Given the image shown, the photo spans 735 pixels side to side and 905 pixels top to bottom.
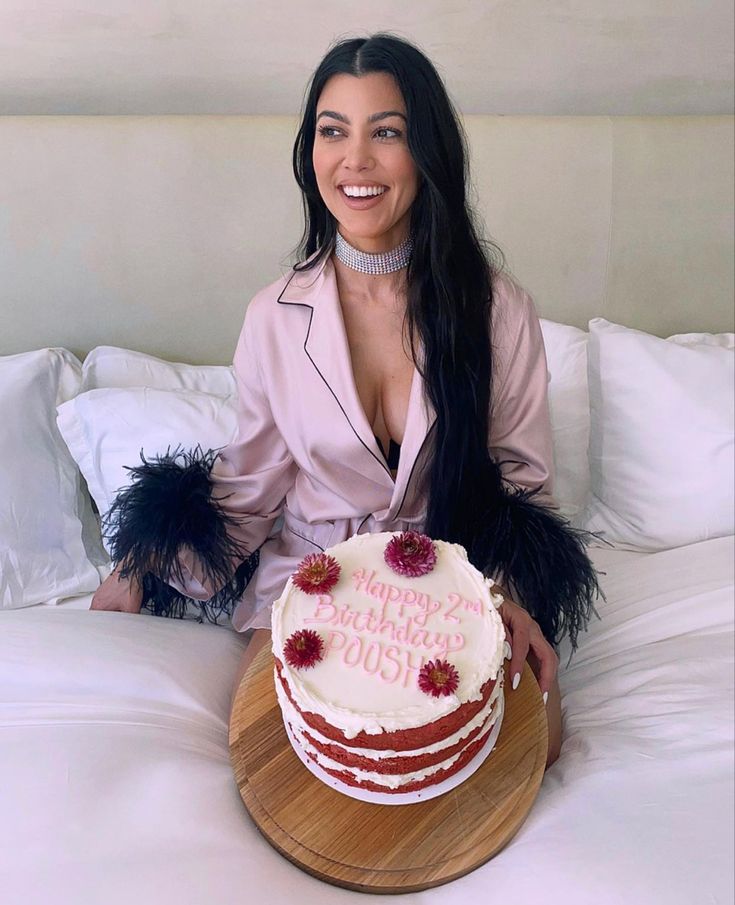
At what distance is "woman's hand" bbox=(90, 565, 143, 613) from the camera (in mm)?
1138

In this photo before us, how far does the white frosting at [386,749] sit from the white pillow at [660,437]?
62 cm

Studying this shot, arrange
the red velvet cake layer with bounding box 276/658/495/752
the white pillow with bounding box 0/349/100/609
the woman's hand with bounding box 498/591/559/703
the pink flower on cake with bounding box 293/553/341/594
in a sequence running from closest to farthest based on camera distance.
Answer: the red velvet cake layer with bounding box 276/658/495/752
the pink flower on cake with bounding box 293/553/341/594
the woman's hand with bounding box 498/591/559/703
the white pillow with bounding box 0/349/100/609

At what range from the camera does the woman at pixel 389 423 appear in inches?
38.9

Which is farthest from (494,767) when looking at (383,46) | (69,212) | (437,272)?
(69,212)

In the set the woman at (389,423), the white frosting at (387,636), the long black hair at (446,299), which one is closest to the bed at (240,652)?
the woman at (389,423)

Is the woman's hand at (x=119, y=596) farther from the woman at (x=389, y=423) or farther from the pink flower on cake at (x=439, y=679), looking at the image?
the pink flower on cake at (x=439, y=679)

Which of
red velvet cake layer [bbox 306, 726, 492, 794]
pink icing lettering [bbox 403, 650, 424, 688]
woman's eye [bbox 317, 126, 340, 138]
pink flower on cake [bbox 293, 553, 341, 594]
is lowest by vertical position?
red velvet cake layer [bbox 306, 726, 492, 794]

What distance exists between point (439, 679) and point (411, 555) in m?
0.17

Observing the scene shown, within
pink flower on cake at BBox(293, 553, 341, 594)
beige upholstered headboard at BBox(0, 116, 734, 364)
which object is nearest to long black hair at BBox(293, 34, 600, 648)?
pink flower on cake at BBox(293, 553, 341, 594)

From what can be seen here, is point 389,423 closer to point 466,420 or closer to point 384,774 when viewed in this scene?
point 466,420

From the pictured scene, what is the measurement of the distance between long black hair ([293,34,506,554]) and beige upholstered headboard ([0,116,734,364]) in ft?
1.28

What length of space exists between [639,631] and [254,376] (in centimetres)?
69

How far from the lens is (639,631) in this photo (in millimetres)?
1117

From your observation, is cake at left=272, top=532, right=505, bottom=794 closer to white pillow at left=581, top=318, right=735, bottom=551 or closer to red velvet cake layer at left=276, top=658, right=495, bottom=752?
red velvet cake layer at left=276, top=658, right=495, bottom=752
